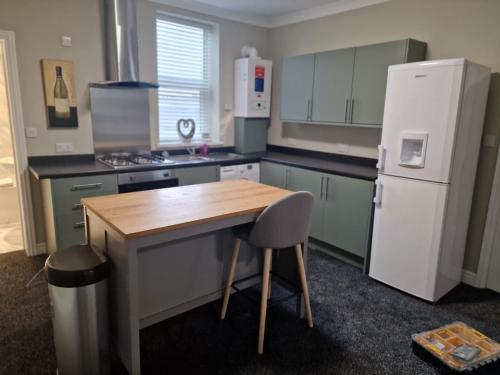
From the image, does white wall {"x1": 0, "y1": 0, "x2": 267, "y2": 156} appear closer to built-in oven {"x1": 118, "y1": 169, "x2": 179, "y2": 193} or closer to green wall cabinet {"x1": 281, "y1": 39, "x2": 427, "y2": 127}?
built-in oven {"x1": 118, "y1": 169, "x2": 179, "y2": 193}

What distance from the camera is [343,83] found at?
11.5 ft

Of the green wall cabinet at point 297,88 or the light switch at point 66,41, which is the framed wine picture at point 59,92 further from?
the green wall cabinet at point 297,88

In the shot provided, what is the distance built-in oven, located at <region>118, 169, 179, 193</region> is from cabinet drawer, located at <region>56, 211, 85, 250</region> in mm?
444

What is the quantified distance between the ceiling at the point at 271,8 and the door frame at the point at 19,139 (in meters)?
1.60

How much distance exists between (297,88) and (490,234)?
2.40m

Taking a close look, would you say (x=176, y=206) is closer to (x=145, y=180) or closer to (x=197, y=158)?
(x=145, y=180)

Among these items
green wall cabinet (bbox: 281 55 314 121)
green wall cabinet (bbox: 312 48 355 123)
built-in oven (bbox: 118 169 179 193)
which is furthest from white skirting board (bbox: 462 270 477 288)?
built-in oven (bbox: 118 169 179 193)

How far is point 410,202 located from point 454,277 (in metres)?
0.84

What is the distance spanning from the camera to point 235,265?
2.37 meters

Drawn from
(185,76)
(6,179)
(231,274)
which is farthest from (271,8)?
(6,179)

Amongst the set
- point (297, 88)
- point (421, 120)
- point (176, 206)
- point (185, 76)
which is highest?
point (185, 76)

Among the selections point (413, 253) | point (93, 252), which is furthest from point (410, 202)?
point (93, 252)

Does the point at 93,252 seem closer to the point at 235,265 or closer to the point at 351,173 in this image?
→ the point at 235,265

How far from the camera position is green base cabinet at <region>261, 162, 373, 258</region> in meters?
3.19
